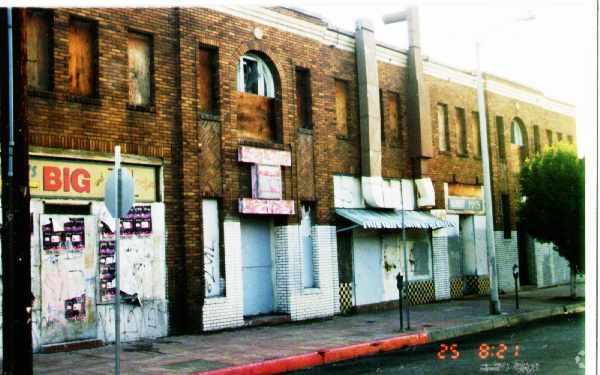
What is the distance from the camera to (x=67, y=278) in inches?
490

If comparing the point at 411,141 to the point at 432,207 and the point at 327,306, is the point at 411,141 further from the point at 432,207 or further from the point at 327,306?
the point at 327,306

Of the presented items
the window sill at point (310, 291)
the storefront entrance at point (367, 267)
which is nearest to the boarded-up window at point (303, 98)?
the storefront entrance at point (367, 267)

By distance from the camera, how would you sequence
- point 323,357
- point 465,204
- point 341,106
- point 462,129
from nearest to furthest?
point 323,357 < point 341,106 < point 465,204 < point 462,129

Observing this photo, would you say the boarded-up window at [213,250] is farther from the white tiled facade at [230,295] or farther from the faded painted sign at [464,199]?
the faded painted sign at [464,199]

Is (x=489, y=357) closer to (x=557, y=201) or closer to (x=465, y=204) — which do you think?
(x=557, y=201)

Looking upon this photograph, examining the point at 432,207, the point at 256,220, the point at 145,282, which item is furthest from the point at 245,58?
the point at 432,207

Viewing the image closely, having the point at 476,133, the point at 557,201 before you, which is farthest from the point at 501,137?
the point at 557,201

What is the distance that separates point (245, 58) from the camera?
16.7 metres

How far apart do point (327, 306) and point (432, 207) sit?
20.2 feet

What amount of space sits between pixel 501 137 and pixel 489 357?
1674 centimetres

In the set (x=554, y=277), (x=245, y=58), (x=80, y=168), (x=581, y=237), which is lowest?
(x=554, y=277)

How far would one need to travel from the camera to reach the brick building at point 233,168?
41.4 feet

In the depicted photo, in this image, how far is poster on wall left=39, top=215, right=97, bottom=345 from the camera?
12094mm

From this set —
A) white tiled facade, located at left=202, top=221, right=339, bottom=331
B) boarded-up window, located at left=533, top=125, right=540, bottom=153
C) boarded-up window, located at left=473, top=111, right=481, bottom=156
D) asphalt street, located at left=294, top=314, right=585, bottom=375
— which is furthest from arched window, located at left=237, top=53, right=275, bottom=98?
boarded-up window, located at left=533, top=125, right=540, bottom=153
